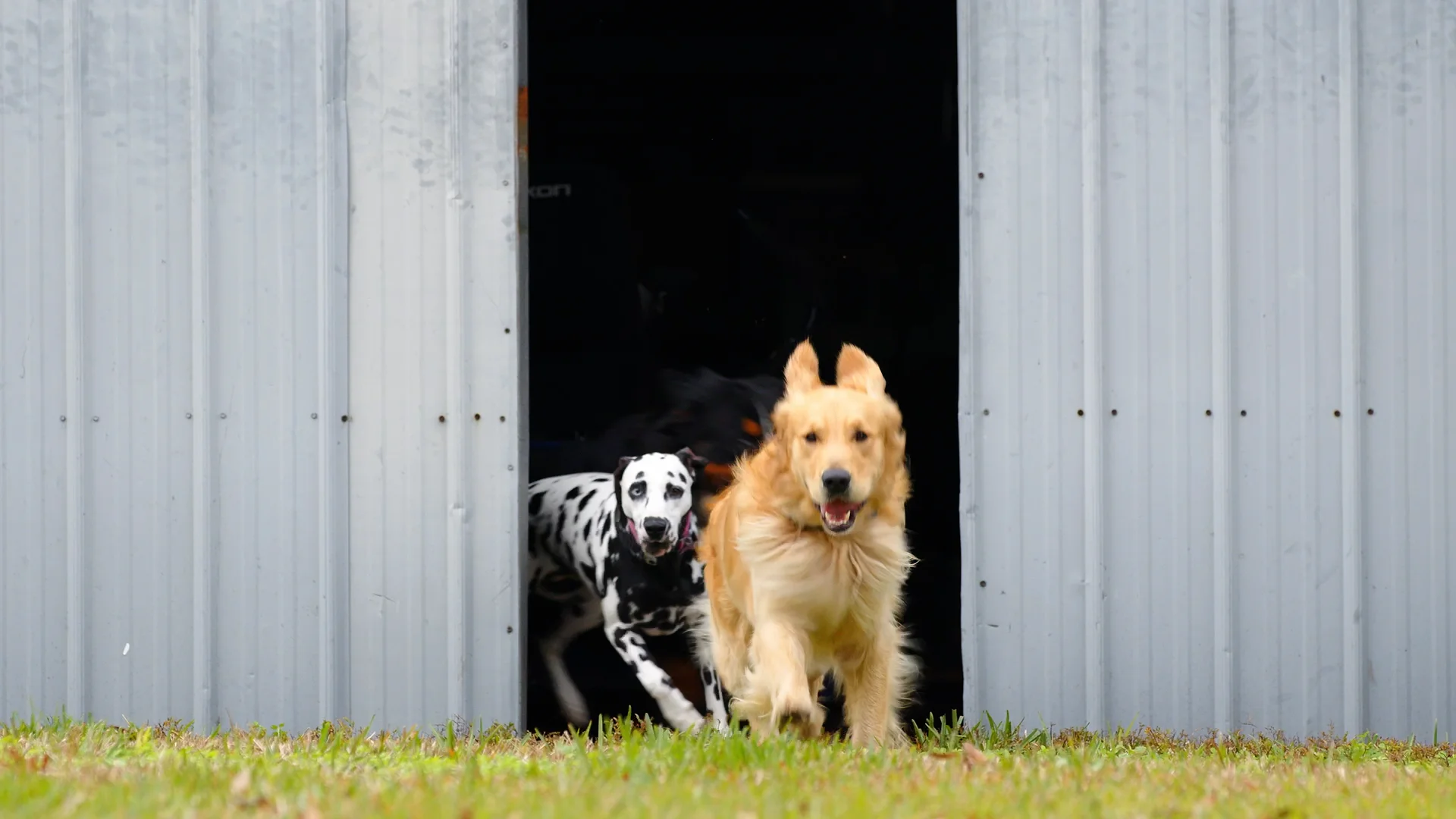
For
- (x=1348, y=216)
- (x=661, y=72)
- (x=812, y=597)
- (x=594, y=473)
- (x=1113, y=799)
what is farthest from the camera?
(x=661, y=72)

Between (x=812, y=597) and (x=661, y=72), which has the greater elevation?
(x=661, y=72)

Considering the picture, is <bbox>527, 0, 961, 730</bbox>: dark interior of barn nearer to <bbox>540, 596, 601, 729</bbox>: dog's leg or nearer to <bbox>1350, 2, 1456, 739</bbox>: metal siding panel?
<bbox>540, 596, 601, 729</bbox>: dog's leg

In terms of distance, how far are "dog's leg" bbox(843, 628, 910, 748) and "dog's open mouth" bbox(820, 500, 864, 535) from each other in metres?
0.58

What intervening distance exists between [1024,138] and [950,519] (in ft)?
8.04

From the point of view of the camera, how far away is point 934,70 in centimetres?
711

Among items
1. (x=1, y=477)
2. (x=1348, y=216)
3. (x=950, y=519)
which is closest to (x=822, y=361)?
(x=950, y=519)

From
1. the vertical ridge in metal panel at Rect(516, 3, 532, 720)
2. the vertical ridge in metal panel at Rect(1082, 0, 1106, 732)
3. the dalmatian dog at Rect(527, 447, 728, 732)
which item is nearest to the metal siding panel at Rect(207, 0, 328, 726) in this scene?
the vertical ridge in metal panel at Rect(516, 3, 532, 720)

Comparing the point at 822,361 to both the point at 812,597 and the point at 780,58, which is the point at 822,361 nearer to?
the point at 780,58

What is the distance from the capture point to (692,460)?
6.42m

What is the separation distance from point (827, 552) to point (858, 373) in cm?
68

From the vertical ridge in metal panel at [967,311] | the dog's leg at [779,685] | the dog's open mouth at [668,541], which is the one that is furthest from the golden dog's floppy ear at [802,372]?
the dog's open mouth at [668,541]

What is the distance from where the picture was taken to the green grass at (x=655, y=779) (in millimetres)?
2893

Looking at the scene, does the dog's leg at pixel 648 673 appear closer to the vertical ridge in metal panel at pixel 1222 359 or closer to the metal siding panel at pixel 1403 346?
the vertical ridge in metal panel at pixel 1222 359

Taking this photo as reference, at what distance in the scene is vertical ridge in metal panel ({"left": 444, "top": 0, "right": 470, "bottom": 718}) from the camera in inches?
201
